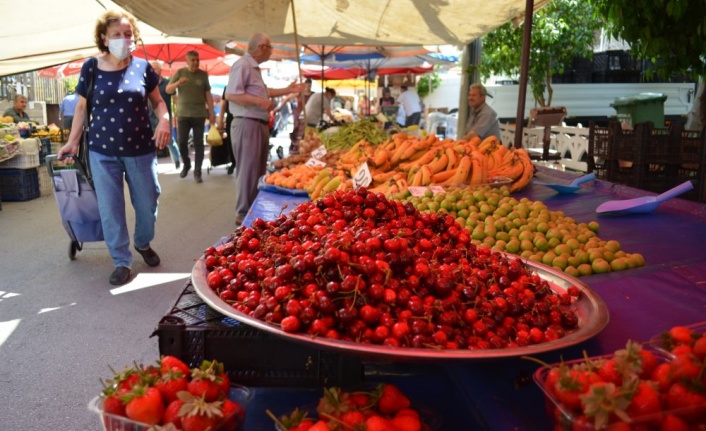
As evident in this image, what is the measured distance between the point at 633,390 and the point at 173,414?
1.07 m

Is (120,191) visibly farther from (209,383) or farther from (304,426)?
(304,426)

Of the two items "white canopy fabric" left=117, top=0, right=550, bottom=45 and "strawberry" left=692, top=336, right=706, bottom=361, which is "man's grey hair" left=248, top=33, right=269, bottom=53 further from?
"strawberry" left=692, top=336, right=706, bottom=361

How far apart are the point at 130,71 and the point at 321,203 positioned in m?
2.93

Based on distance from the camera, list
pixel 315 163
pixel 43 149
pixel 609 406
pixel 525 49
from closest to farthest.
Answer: pixel 609 406, pixel 525 49, pixel 315 163, pixel 43 149

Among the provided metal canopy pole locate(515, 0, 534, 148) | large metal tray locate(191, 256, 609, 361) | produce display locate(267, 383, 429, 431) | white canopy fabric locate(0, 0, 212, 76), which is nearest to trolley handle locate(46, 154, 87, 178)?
large metal tray locate(191, 256, 609, 361)

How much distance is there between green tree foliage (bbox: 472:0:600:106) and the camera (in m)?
11.2

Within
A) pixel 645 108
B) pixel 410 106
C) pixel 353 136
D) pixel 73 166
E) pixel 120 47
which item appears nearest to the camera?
pixel 120 47

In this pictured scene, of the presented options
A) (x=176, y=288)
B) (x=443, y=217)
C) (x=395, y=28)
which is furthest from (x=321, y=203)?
(x=395, y=28)

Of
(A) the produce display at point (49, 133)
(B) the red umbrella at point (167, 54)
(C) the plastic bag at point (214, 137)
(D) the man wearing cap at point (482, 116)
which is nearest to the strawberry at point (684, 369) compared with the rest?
(D) the man wearing cap at point (482, 116)

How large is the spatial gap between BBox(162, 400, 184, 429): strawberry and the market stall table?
33 cm

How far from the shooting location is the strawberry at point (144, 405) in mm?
1443

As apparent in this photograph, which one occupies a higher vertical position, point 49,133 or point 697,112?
point 697,112

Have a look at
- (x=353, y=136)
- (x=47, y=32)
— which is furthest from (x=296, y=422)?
(x=47, y=32)

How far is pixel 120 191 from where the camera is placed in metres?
4.87
